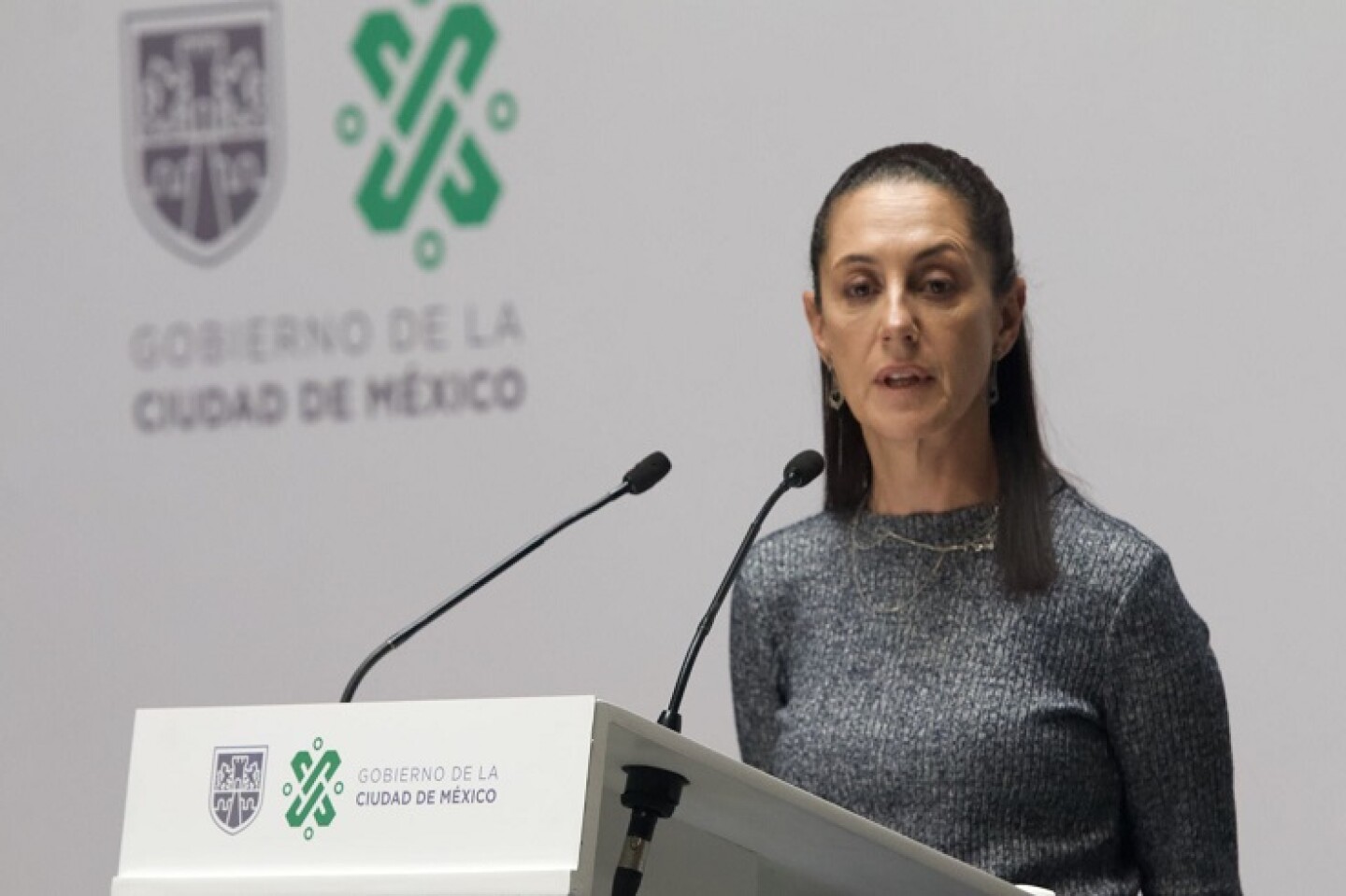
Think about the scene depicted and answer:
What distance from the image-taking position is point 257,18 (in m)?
3.57

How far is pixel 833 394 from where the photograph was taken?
2.48 meters

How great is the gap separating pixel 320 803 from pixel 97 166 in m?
2.49

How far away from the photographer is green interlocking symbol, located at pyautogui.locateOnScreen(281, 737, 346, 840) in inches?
55.7

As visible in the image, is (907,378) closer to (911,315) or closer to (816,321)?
(911,315)

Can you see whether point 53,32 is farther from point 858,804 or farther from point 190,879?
point 190,879

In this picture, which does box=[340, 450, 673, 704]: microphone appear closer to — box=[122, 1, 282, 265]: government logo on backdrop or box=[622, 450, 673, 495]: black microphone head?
box=[622, 450, 673, 495]: black microphone head

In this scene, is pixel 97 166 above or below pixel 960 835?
above

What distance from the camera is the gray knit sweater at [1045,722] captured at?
216cm

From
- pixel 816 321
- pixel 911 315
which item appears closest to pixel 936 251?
pixel 911 315

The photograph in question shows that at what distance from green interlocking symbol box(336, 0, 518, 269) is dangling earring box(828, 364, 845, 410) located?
110 centimetres

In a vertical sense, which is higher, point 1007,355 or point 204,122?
point 204,122

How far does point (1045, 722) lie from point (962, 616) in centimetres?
18

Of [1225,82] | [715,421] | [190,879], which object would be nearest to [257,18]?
[715,421]

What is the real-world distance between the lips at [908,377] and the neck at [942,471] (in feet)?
0.34
